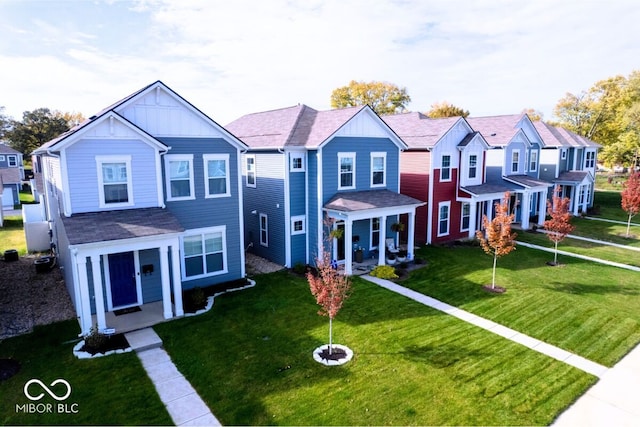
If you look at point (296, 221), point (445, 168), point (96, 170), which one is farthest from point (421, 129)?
point (96, 170)

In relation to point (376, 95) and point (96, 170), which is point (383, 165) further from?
point (376, 95)

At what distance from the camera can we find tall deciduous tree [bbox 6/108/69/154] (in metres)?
68.9

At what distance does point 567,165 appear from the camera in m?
37.2

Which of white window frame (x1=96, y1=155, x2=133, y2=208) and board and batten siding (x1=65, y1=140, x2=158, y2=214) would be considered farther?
white window frame (x1=96, y1=155, x2=133, y2=208)

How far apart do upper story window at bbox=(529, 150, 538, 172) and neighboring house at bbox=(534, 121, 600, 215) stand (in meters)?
3.49

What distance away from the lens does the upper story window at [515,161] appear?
3039 cm

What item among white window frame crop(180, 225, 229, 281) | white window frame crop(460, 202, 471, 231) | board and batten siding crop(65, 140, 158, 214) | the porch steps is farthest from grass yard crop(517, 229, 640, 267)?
board and batten siding crop(65, 140, 158, 214)

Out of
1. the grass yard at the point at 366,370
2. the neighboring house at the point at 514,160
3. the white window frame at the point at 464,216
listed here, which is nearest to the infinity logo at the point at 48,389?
the grass yard at the point at 366,370

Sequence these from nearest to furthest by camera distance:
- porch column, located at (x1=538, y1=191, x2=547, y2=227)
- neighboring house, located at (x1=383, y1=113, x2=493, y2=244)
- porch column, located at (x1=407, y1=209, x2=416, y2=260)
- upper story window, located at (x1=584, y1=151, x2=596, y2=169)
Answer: porch column, located at (x1=407, y1=209, x2=416, y2=260), neighboring house, located at (x1=383, y1=113, x2=493, y2=244), porch column, located at (x1=538, y1=191, x2=547, y2=227), upper story window, located at (x1=584, y1=151, x2=596, y2=169)

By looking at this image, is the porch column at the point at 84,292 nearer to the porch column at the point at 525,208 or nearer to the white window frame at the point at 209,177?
the white window frame at the point at 209,177

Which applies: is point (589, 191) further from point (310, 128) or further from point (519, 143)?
point (310, 128)

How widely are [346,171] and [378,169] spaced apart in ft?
7.34

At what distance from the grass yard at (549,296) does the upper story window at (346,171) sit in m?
5.54

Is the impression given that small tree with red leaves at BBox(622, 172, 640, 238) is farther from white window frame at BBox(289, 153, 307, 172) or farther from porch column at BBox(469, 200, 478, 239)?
white window frame at BBox(289, 153, 307, 172)
